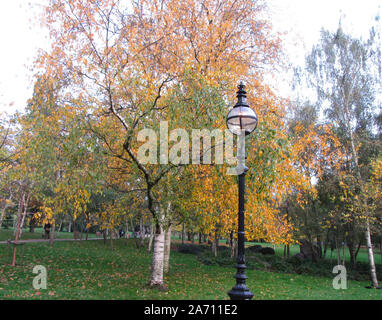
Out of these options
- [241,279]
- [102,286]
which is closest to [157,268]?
[102,286]

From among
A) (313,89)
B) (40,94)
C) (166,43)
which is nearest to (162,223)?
(40,94)

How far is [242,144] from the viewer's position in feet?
18.5

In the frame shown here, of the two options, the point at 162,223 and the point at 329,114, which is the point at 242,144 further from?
the point at 329,114

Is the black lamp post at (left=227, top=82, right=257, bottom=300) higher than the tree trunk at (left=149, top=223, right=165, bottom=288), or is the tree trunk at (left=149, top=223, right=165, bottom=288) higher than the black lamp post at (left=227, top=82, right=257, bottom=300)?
the black lamp post at (left=227, top=82, right=257, bottom=300)

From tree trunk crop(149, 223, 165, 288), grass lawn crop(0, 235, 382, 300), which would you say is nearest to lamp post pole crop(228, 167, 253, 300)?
grass lawn crop(0, 235, 382, 300)

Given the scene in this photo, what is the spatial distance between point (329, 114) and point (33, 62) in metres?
19.7

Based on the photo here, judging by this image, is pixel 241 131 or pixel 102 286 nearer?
pixel 241 131

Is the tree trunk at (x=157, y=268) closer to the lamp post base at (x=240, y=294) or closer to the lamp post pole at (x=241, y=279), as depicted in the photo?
the lamp post pole at (x=241, y=279)

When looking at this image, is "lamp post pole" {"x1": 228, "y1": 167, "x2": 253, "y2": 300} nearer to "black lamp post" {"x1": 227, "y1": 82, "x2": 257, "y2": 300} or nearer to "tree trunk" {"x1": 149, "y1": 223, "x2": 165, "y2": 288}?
"black lamp post" {"x1": 227, "y1": 82, "x2": 257, "y2": 300}

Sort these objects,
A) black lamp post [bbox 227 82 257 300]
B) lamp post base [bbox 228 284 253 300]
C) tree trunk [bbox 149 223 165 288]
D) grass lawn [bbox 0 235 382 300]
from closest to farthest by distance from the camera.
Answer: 1. lamp post base [bbox 228 284 253 300]
2. black lamp post [bbox 227 82 257 300]
3. grass lawn [bbox 0 235 382 300]
4. tree trunk [bbox 149 223 165 288]

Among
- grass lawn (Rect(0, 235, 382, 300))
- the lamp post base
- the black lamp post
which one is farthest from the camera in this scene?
grass lawn (Rect(0, 235, 382, 300))

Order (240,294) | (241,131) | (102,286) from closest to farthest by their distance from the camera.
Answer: (240,294) < (241,131) < (102,286)

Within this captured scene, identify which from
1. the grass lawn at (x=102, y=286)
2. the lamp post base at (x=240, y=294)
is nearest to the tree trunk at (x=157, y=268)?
the grass lawn at (x=102, y=286)

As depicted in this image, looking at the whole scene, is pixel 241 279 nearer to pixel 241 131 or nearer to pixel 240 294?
pixel 240 294
